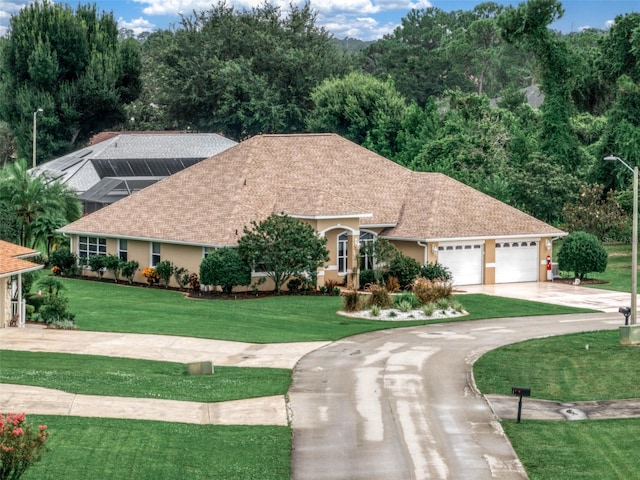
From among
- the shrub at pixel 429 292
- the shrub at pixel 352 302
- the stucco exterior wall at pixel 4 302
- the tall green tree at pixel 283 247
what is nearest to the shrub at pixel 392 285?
the tall green tree at pixel 283 247

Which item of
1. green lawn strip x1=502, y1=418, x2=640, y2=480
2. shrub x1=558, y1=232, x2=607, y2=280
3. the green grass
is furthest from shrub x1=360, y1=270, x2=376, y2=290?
green lawn strip x1=502, y1=418, x2=640, y2=480

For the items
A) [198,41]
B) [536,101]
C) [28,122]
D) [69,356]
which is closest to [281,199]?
[69,356]

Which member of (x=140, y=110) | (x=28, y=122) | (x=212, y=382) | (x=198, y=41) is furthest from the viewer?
(x=140, y=110)

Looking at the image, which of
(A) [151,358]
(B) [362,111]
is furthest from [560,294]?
(B) [362,111]

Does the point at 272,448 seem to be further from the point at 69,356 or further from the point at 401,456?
the point at 69,356

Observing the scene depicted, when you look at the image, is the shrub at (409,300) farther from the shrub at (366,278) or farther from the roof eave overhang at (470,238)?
the roof eave overhang at (470,238)

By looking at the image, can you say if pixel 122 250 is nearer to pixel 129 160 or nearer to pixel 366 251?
pixel 366 251
